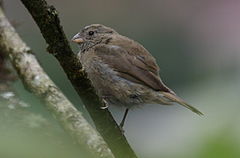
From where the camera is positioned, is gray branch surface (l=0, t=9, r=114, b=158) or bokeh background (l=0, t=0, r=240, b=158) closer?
bokeh background (l=0, t=0, r=240, b=158)

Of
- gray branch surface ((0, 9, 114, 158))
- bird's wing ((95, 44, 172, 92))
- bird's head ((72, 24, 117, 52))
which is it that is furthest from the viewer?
bird's head ((72, 24, 117, 52))

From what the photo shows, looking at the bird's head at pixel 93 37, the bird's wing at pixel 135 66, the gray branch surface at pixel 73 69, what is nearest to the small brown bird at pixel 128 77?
the bird's wing at pixel 135 66

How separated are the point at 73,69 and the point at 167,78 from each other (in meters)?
4.92

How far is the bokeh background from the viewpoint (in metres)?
0.64

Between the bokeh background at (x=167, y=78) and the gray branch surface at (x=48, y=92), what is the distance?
98mm

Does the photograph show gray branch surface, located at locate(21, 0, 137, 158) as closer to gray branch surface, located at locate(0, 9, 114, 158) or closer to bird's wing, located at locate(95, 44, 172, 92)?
gray branch surface, located at locate(0, 9, 114, 158)

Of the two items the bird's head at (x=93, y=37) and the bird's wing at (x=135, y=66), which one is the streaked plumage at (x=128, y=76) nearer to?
the bird's wing at (x=135, y=66)

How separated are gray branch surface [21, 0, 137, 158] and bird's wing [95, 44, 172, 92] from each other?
52.5 inches

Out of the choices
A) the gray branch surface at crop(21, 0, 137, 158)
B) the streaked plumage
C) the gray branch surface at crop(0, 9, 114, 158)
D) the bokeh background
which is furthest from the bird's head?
the gray branch surface at crop(21, 0, 137, 158)

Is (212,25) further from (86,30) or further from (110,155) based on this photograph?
(110,155)

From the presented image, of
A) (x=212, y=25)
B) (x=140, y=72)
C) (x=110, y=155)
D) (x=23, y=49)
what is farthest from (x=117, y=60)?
(x=212, y=25)

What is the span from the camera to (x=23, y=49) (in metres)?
3.93

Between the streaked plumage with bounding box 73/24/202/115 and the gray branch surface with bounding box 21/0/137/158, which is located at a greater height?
the gray branch surface with bounding box 21/0/137/158

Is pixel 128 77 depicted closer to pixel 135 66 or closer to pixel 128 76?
pixel 128 76
